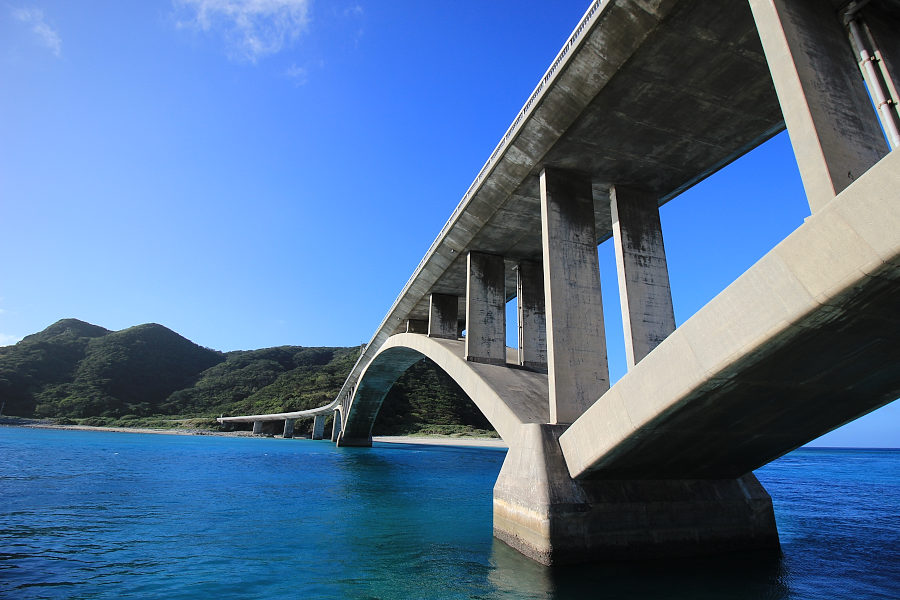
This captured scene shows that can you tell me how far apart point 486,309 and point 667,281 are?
745 centimetres

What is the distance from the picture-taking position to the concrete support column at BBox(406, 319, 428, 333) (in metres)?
31.4

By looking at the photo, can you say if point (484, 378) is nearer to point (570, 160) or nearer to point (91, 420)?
point (570, 160)

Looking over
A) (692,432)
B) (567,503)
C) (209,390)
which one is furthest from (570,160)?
(209,390)

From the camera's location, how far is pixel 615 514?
8.41 m

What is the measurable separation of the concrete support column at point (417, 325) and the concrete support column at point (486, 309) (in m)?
13.5

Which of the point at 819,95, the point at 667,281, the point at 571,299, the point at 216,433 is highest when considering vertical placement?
the point at 819,95

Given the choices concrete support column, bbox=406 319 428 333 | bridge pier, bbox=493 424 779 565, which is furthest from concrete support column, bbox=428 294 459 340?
bridge pier, bbox=493 424 779 565

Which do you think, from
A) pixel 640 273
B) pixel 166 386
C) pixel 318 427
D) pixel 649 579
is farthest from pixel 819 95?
pixel 166 386

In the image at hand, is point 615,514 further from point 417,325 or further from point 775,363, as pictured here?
point 417,325

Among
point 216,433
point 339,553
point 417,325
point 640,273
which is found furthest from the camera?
point 216,433

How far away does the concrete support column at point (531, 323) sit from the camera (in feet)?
55.8

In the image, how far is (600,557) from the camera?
8.09 metres

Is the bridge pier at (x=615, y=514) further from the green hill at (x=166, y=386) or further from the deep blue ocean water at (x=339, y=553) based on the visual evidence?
the green hill at (x=166, y=386)

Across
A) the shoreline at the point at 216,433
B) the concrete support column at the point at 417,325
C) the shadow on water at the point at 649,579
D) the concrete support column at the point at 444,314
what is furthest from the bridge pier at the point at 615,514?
the shoreline at the point at 216,433
